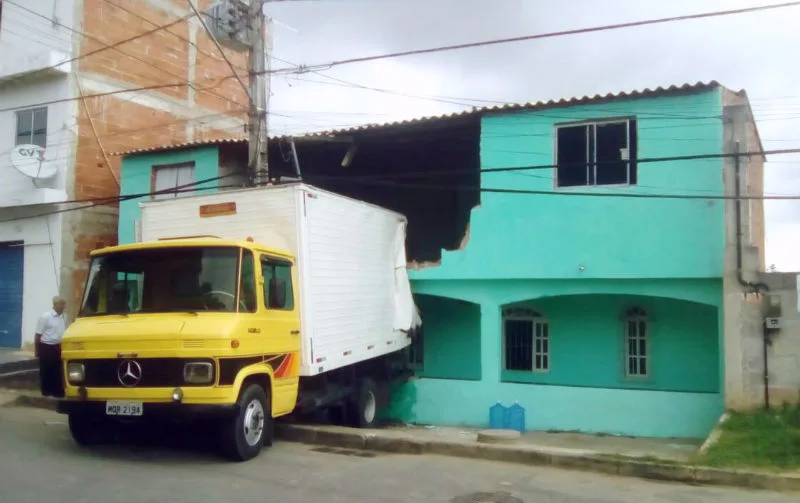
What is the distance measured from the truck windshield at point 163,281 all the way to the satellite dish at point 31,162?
9935mm

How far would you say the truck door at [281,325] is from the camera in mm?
8438

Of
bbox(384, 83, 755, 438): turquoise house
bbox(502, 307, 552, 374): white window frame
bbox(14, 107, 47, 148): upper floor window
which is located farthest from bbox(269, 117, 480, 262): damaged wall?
bbox(14, 107, 47, 148): upper floor window

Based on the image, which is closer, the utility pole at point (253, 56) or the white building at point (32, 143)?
the utility pole at point (253, 56)

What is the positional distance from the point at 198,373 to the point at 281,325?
1.26 m

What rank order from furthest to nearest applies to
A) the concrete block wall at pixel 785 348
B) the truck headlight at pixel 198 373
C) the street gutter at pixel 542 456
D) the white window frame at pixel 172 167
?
the white window frame at pixel 172 167, the concrete block wall at pixel 785 348, the truck headlight at pixel 198 373, the street gutter at pixel 542 456

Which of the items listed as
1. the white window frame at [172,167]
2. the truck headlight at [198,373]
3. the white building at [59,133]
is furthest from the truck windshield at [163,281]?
the white building at [59,133]

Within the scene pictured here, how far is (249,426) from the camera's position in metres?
8.20

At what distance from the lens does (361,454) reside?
909 centimetres

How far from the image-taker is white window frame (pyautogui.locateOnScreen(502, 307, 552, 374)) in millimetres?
14570

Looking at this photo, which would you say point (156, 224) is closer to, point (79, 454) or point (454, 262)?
point (79, 454)

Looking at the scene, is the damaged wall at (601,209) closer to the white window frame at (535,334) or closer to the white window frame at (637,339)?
the white window frame at (637,339)

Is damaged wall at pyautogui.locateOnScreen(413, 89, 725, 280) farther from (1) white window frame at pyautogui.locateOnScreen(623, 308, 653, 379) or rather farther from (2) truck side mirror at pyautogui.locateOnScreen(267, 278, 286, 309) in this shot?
(2) truck side mirror at pyautogui.locateOnScreen(267, 278, 286, 309)

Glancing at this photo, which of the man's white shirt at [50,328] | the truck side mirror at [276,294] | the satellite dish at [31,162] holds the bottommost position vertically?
the man's white shirt at [50,328]

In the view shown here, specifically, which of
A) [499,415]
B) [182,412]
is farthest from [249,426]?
[499,415]
